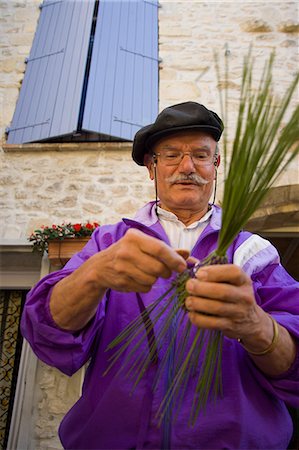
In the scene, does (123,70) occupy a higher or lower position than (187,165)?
higher

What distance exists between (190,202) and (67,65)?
273 cm

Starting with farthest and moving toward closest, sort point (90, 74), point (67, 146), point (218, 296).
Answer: point (90, 74) < point (67, 146) < point (218, 296)

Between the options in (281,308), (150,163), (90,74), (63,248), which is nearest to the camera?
(281,308)

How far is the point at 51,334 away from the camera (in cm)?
84

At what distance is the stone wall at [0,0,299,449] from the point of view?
2.79 m

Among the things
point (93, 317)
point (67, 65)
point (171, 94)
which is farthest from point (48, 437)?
point (67, 65)

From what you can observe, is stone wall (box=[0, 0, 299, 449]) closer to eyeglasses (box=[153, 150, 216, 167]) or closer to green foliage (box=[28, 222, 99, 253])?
green foliage (box=[28, 222, 99, 253])

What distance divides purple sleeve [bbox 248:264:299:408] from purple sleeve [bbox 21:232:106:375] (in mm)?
394

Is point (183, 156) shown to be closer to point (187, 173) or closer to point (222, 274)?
point (187, 173)

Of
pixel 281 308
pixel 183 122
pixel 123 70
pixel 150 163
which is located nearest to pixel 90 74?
pixel 123 70

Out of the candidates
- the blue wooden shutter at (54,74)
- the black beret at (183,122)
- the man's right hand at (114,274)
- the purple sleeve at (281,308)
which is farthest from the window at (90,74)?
the man's right hand at (114,274)

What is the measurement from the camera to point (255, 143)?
2.16 ft

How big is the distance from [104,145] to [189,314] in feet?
8.29

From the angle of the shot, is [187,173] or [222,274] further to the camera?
[187,173]
